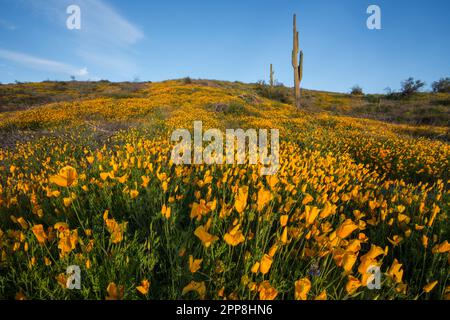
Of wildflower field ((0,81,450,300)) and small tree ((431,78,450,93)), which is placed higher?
small tree ((431,78,450,93))

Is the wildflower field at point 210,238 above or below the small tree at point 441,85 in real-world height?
below

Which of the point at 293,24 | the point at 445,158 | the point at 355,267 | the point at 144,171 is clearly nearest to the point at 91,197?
the point at 144,171

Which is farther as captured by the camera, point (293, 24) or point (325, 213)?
point (293, 24)

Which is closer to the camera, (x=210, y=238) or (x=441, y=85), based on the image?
(x=210, y=238)

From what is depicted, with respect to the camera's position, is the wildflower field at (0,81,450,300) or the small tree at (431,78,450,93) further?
the small tree at (431,78,450,93)

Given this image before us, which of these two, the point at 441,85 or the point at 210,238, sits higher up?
the point at 441,85

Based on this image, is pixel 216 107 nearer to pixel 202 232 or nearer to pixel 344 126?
pixel 344 126

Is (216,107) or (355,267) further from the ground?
(216,107)

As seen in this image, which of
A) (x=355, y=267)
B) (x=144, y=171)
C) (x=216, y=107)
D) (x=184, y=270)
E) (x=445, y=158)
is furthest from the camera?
(x=216, y=107)

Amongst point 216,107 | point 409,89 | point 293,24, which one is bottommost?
point 216,107

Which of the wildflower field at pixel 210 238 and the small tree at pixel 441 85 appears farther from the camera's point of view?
the small tree at pixel 441 85

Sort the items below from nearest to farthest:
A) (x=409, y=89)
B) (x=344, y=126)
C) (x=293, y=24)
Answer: (x=344, y=126), (x=293, y=24), (x=409, y=89)

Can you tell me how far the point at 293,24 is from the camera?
16906mm

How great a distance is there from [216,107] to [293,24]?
9.51m
